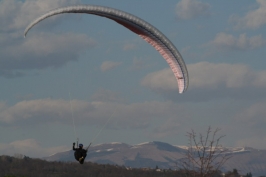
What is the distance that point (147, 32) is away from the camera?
Result: 40.8 metres

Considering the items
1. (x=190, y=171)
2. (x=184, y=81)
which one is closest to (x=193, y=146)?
(x=190, y=171)

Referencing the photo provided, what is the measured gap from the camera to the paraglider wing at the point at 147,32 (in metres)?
38.7

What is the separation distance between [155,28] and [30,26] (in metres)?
6.76

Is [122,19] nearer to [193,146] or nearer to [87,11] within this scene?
[87,11]

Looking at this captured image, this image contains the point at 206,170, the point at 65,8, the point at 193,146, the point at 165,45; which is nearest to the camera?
the point at 65,8

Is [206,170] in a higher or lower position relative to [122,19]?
lower

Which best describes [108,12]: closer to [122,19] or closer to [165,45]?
[122,19]

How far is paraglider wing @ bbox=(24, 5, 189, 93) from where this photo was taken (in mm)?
38688

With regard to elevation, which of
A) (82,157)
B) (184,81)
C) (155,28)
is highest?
(155,28)

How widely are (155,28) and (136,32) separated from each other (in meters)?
1.72

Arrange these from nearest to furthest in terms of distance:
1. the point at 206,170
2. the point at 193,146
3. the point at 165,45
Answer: the point at 165,45 → the point at 206,170 → the point at 193,146

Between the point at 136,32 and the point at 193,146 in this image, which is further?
the point at 193,146

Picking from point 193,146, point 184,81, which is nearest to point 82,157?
point 184,81

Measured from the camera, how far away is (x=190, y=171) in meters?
50.7
